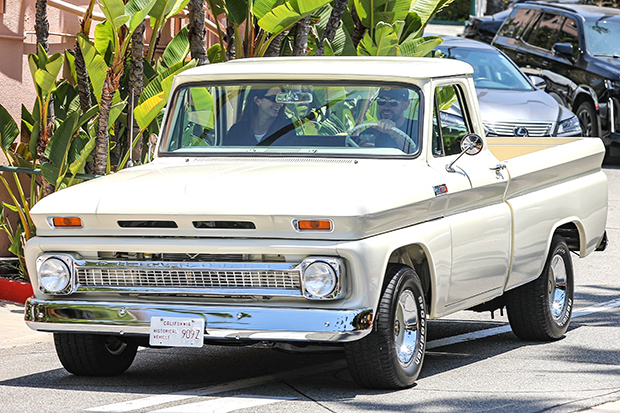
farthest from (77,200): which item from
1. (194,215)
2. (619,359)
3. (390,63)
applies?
(619,359)

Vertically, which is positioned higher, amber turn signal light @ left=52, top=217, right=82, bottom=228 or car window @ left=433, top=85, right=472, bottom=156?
car window @ left=433, top=85, right=472, bottom=156

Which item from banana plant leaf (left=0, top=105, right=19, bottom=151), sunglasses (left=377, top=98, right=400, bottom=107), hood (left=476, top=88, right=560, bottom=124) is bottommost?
hood (left=476, top=88, right=560, bottom=124)

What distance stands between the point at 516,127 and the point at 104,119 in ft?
23.1

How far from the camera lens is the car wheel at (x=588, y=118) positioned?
18.2 meters

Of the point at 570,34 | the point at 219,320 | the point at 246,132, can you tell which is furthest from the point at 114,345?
the point at 570,34

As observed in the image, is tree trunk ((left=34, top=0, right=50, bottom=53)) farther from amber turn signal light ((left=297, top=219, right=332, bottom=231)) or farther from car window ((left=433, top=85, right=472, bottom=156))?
amber turn signal light ((left=297, top=219, right=332, bottom=231))

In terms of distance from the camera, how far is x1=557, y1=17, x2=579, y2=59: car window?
1878 cm

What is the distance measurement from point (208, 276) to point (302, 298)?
1.74ft

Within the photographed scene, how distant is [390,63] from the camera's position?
7605 millimetres

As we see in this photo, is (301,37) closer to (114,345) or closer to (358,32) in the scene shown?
(358,32)

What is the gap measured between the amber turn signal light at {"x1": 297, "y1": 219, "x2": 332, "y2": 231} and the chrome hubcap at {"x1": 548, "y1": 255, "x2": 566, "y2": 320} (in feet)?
10.1

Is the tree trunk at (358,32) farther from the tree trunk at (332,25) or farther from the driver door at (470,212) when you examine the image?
the driver door at (470,212)

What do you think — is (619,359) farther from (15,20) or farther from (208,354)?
(15,20)

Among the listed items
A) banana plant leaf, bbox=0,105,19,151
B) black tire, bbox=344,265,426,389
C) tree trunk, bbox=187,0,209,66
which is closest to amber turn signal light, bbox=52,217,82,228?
black tire, bbox=344,265,426,389
